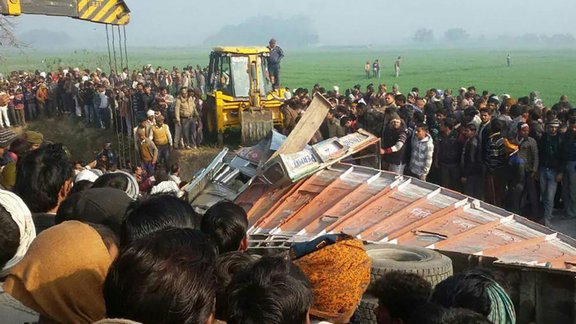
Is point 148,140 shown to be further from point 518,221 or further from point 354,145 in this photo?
point 518,221

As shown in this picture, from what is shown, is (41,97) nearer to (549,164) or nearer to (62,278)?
(549,164)

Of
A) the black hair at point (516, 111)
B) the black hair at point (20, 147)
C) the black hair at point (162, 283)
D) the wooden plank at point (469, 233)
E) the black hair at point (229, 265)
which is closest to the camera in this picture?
the black hair at point (162, 283)

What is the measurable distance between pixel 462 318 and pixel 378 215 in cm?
469

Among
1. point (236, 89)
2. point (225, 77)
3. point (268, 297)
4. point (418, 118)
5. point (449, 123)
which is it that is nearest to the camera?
point (268, 297)

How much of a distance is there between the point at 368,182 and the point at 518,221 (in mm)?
1830

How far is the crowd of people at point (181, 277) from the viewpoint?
6.52 ft

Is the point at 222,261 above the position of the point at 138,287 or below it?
below

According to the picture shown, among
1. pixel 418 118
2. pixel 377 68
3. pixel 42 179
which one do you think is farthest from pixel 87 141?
pixel 377 68

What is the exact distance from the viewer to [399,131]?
10.3m

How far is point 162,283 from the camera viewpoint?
6.39ft

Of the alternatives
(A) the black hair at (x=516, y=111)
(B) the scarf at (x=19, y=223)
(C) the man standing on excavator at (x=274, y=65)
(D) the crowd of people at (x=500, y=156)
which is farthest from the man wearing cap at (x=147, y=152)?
(B) the scarf at (x=19, y=223)

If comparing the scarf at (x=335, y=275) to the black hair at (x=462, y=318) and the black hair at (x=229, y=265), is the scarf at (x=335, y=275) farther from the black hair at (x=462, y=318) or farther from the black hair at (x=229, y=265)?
the black hair at (x=462, y=318)

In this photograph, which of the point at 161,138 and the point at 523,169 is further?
the point at 161,138

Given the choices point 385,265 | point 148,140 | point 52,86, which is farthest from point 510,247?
point 52,86
